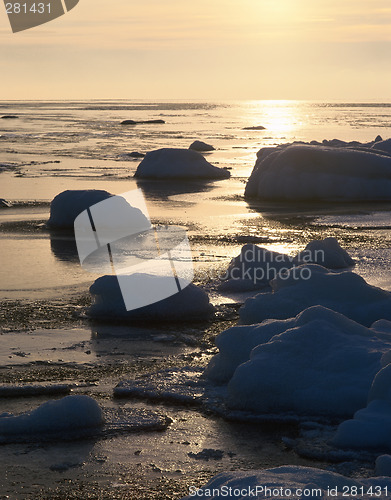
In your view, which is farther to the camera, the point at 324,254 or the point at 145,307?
the point at 324,254

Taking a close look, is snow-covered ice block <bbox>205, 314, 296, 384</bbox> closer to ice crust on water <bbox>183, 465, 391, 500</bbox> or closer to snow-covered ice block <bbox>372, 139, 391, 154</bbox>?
ice crust on water <bbox>183, 465, 391, 500</bbox>

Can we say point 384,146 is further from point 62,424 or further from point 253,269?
point 62,424

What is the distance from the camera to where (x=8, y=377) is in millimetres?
6379

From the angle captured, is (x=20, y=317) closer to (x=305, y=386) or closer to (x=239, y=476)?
(x=305, y=386)

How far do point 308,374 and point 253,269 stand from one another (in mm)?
4195

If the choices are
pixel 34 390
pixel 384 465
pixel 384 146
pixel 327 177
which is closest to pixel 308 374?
pixel 384 465

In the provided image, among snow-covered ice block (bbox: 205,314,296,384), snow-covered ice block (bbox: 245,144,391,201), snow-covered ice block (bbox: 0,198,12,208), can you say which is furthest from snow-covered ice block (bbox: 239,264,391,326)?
snow-covered ice block (bbox: 245,144,391,201)

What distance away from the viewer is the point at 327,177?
1902cm

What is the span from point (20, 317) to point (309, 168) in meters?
12.2

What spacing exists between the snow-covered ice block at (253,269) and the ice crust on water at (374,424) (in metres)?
4.46

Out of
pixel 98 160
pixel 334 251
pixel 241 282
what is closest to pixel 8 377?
pixel 241 282

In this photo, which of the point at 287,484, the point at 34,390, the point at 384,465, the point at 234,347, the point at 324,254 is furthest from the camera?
the point at 324,254

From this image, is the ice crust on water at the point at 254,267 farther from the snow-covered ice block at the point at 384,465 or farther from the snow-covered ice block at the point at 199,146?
the snow-covered ice block at the point at 199,146

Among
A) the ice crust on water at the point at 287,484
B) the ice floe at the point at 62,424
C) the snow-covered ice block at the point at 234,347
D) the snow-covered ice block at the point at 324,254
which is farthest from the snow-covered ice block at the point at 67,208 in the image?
the ice crust on water at the point at 287,484
